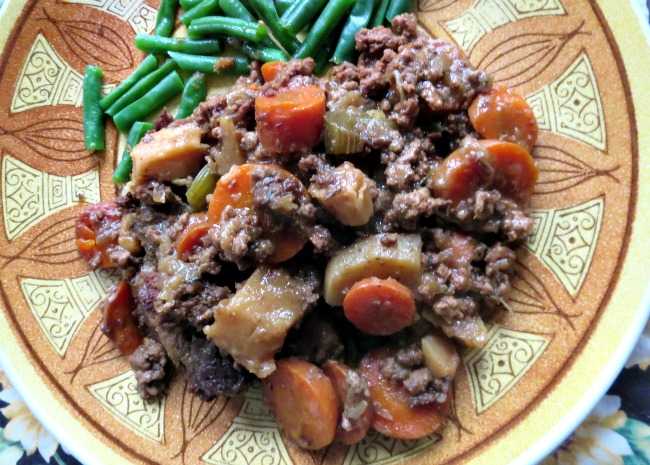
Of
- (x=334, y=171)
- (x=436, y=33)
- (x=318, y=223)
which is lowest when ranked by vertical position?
(x=318, y=223)

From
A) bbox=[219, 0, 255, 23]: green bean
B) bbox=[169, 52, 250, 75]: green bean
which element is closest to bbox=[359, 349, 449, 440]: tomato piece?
bbox=[169, 52, 250, 75]: green bean

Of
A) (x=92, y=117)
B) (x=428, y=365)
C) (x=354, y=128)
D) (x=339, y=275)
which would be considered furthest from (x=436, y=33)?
(x=92, y=117)

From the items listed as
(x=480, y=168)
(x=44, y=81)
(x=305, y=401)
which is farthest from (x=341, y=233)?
(x=44, y=81)

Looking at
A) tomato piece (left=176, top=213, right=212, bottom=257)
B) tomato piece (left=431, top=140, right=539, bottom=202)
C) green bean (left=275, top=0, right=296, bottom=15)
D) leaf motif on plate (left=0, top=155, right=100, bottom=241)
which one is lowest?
leaf motif on plate (left=0, top=155, right=100, bottom=241)

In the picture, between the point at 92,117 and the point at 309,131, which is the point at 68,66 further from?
the point at 309,131

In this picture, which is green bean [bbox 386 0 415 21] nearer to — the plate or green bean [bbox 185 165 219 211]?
the plate

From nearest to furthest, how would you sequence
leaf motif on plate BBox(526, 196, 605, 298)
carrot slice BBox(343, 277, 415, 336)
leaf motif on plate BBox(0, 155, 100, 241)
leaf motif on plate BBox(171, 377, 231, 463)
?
carrot slice BBox(343, 277, 415, 336)
leaf motif on plate BBox(526, 196, 605, 298)
leaf motif on plate BBox(171, 377, 231, 463)
leaf motif on plate BBox(0, 155, 100, 241)

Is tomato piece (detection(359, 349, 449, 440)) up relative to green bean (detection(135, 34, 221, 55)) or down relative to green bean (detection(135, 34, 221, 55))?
down

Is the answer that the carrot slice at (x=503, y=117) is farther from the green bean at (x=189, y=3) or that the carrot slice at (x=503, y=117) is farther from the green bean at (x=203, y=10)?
the green bean at (x=189, y=3)
